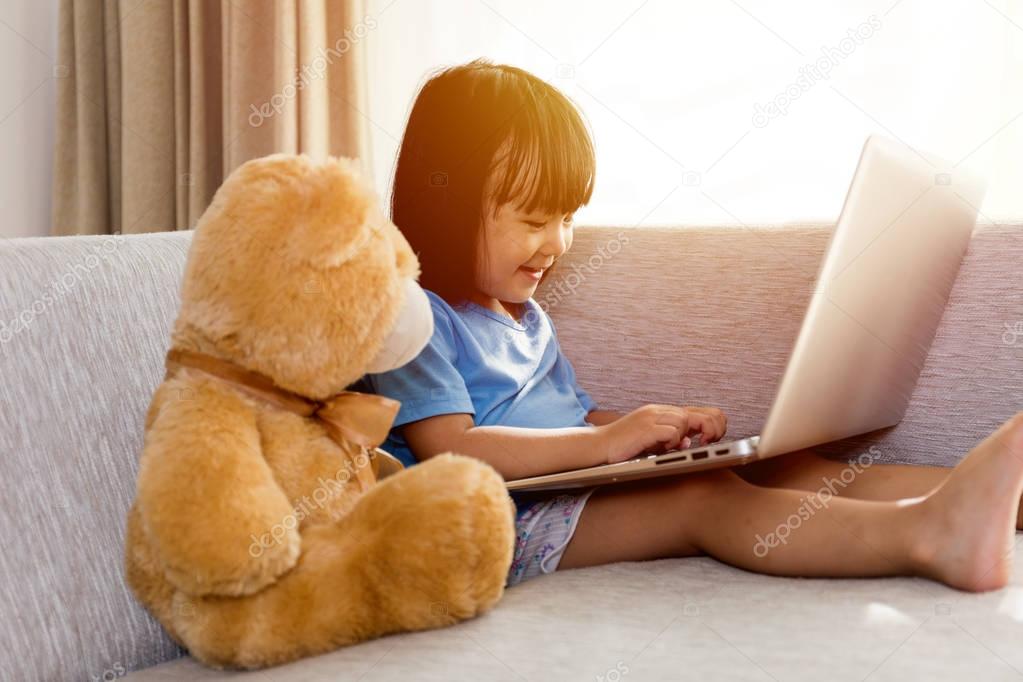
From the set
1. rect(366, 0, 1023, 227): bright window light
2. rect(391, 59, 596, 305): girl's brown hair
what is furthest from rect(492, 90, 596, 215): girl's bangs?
rect(366, 0, 1023, 227): bright window light

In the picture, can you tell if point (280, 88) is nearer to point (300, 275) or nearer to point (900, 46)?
point (900, 46)

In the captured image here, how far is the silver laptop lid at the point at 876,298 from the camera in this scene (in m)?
0.95

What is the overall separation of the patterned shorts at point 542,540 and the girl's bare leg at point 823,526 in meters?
0.01

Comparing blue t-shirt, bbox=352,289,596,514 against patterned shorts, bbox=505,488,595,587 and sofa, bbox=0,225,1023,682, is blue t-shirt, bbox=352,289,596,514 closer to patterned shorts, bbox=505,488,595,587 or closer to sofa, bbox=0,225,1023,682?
patterned shorts, bbox=505,488,595,587

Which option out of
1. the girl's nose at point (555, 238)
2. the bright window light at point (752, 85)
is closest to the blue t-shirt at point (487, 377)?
the girl's nose at point (555, 238)

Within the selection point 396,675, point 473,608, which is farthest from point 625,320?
point 396,675

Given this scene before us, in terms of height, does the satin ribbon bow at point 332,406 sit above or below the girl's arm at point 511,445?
above

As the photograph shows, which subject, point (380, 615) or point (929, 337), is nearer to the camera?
point (380, 615)

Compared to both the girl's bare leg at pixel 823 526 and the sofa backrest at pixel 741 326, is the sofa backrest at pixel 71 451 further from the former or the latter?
the sofa backrest at pixel 741 326

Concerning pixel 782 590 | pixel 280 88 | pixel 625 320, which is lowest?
pixel 782 590

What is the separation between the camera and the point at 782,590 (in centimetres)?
97

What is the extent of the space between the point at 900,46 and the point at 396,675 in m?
1.58

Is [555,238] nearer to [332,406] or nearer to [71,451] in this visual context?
[332,406]

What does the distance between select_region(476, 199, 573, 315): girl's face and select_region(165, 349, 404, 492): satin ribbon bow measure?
0.41 m
